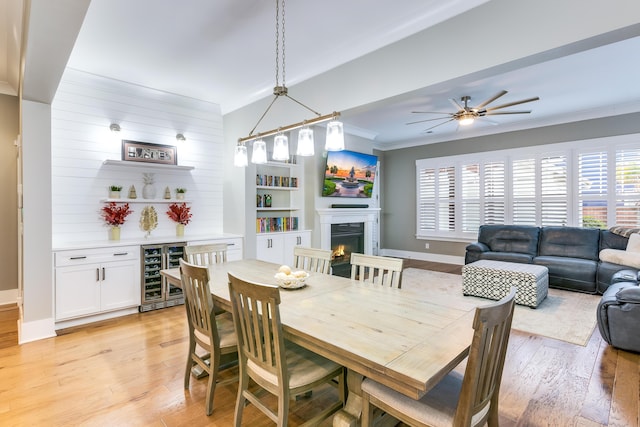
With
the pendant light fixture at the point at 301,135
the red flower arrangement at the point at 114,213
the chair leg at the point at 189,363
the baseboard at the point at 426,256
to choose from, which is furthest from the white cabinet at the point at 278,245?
the baseboard at the point at 426,256

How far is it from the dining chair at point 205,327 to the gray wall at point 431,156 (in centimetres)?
620

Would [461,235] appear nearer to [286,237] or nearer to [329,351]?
[286,237]

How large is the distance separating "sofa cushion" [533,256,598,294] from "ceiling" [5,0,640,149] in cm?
248

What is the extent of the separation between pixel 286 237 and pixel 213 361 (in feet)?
10.8

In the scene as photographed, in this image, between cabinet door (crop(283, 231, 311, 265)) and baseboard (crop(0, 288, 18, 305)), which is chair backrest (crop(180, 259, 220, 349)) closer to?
cabinet door (crop(283, 231, 311, 265))

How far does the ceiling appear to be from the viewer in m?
2.56

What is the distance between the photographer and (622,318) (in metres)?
2.87

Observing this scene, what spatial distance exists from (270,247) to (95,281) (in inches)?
90.2

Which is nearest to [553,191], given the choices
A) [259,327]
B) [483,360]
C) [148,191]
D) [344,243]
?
[344,243]

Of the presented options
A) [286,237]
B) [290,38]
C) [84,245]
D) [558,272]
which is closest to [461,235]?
[558,272]

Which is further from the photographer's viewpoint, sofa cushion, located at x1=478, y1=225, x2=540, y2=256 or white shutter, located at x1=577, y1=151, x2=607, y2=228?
sofa cushion, located at x1=478, y1=225, x2=540, y2=256

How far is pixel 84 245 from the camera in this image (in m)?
3.54

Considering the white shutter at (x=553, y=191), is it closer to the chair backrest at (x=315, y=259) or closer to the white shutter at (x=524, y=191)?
the white shutter at (x=524, y=191)

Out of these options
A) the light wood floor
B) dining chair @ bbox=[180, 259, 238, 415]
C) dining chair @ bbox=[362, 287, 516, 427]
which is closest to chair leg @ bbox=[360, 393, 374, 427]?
dining chair @ bbox=[362, 287, 516, 427]
